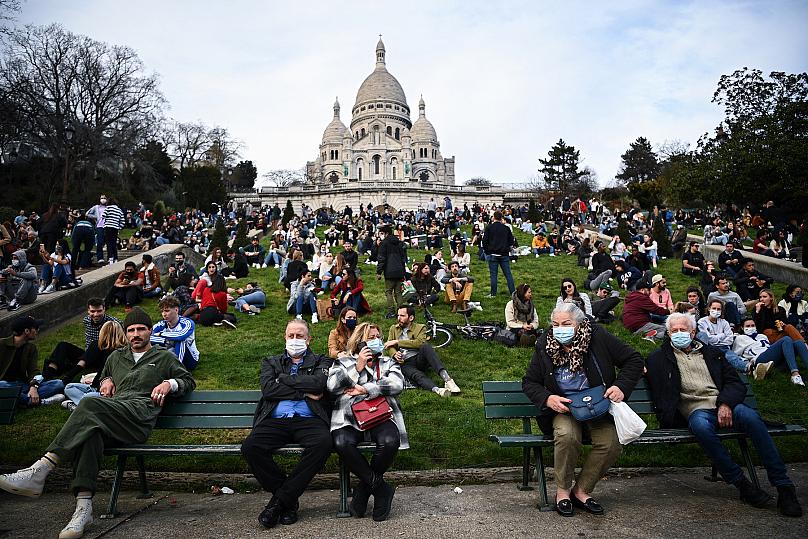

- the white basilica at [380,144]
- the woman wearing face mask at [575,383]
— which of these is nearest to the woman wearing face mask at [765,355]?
the woman wearing face mask at [575,383]

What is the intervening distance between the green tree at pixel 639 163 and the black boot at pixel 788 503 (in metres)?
60.4

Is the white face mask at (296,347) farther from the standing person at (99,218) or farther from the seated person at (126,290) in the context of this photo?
the standing person at (99,218)

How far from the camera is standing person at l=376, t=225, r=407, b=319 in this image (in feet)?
34.6

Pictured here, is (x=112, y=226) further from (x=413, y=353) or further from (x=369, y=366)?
(x=369, y=366)

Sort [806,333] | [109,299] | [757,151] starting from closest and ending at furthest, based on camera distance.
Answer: [806,333] < [109,299] < [757,151]

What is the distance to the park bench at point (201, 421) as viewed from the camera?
4.20m

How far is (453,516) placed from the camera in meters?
3.93

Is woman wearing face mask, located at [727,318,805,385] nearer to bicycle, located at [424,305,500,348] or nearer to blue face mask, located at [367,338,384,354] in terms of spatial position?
bicycle, located at [424,305,500,348]

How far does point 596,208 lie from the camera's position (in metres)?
31.2

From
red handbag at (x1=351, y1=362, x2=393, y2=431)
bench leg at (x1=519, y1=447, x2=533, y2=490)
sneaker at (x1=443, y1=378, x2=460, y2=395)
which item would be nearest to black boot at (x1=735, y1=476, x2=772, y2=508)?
bench leg at (x1=519, y1=447, x2=533, y2=490)

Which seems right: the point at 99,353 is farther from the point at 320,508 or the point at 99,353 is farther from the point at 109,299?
the point at 109,299

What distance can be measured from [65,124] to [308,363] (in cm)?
3400

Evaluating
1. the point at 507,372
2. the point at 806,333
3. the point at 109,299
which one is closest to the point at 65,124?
the point at 109,299

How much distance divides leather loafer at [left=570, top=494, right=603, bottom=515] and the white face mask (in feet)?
7.59
